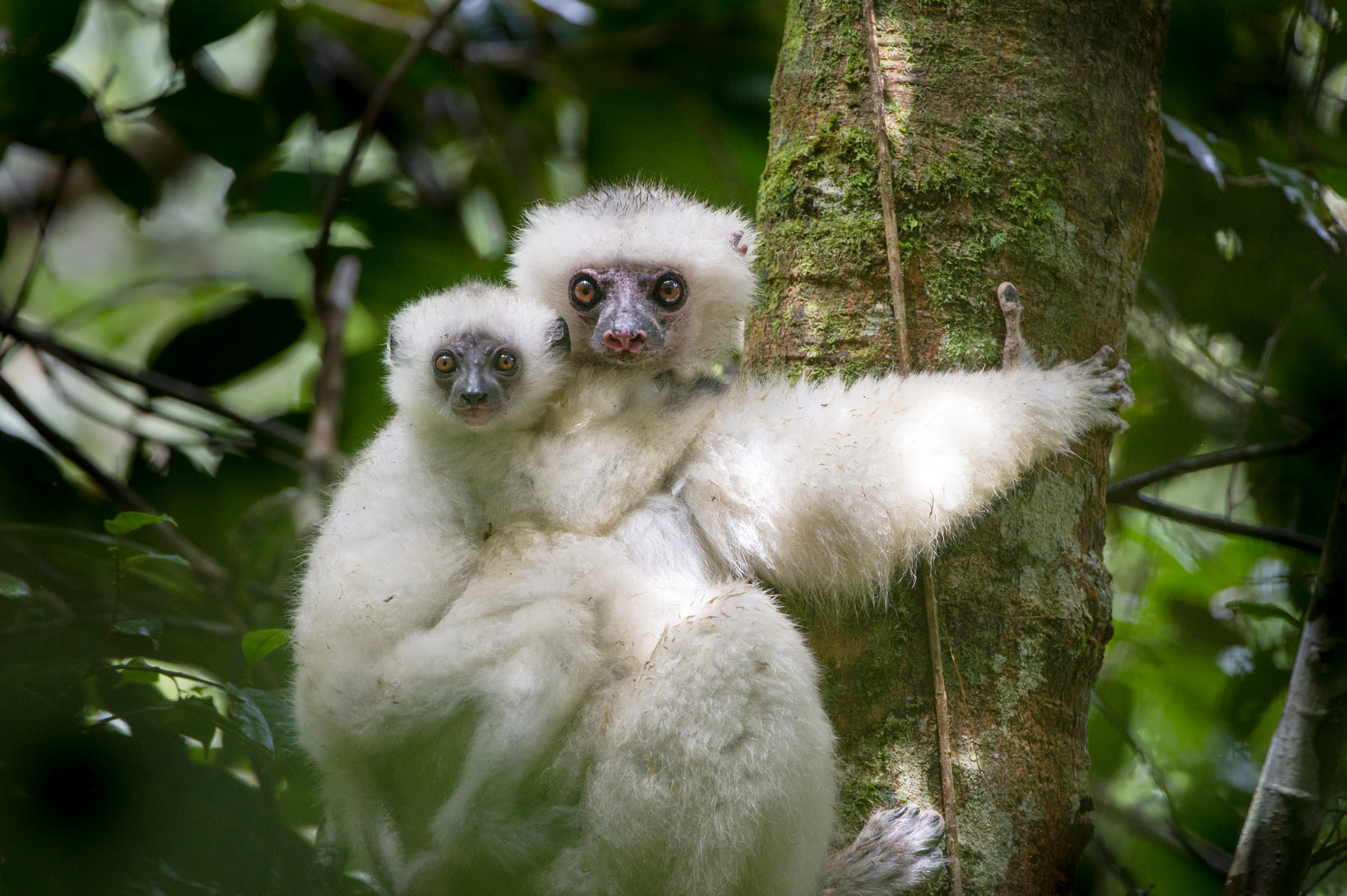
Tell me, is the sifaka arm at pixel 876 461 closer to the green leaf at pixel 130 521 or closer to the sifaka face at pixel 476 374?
the sifaka face at pixel 476 374

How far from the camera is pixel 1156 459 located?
540cm

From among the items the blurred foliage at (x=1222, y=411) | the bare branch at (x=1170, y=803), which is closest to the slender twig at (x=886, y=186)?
the bare branch at (x=1170, y=803)

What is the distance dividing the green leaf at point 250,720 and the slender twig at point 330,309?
2.14 metres

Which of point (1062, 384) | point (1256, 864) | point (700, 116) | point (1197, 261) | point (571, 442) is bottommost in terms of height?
point (1256, 864)

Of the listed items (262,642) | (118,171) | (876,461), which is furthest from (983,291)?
(118,171)

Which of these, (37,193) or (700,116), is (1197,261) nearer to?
(700,116)

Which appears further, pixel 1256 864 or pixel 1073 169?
pixel 1073 169

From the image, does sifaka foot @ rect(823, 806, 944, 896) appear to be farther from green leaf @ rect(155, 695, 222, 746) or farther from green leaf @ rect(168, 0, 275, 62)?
green leaf @ rect(168, 0, 275, 62)

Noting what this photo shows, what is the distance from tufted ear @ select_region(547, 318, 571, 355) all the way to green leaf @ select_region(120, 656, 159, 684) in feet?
5.52

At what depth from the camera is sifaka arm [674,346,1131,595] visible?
3125 mm

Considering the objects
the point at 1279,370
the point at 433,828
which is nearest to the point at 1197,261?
the point at 1279,370

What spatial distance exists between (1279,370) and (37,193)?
7698 mm

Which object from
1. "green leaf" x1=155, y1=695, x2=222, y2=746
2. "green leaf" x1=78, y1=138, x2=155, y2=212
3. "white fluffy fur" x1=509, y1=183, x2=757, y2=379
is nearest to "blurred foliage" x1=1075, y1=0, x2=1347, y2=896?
"white fluffy fur" x1=509, y1=183, x2=757, y2=379

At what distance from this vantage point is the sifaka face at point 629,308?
382 centimetres
